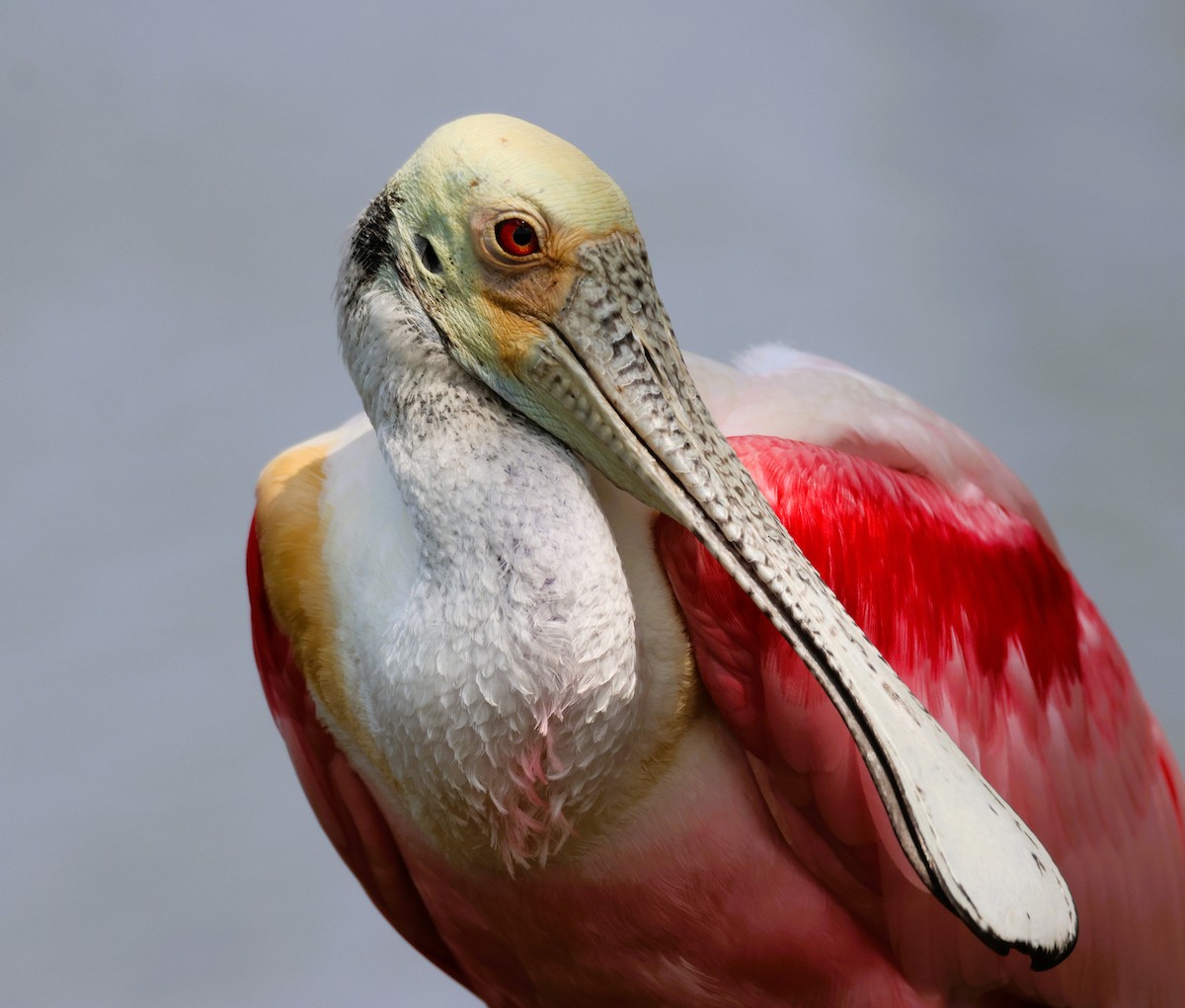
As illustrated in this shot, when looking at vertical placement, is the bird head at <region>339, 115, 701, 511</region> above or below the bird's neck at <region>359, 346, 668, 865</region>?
above

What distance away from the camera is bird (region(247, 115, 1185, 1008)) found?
155 centimetres

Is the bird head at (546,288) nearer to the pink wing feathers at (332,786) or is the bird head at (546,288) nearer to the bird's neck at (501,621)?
the bird's neck at (501,621)

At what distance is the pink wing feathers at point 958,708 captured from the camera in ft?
5.51

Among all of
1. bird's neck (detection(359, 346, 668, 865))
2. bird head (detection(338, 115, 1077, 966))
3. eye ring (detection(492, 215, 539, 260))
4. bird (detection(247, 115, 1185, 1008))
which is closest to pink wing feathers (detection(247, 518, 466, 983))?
bird (detection(247, 115, 1185, 1008))

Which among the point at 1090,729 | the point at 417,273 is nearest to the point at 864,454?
the point at 1090,729

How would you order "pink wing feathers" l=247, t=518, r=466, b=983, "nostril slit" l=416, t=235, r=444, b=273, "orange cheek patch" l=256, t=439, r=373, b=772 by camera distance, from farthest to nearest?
"pink wing feathers" l=247, t=518, r=466, b=983 < "orange cheek patch" l=256, t=439, r=373, b=772 < "nostril slit" l=416, t=235, r=444, b=273

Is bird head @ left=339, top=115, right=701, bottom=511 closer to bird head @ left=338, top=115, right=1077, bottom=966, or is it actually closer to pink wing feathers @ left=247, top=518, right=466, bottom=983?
bird head @ left=338, top=115, right=1077, bottom=966

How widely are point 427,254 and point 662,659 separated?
0.40 meters

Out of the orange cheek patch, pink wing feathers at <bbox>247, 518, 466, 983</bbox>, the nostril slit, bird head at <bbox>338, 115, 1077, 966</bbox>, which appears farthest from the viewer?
pink wing feathers at <bbox>247, 518, 466, 983</bbox>

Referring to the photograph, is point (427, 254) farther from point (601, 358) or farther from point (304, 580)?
point (304, 580)

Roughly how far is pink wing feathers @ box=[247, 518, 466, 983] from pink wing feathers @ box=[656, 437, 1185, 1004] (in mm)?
445

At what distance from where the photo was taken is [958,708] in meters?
1.79

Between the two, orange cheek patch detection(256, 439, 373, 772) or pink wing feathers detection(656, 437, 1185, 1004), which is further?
orange cheek patch detection(256, 439, 373, 772)

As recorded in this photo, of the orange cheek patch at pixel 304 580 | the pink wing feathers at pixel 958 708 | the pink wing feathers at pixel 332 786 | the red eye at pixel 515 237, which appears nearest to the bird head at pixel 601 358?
the red eye at pixel 515 237
